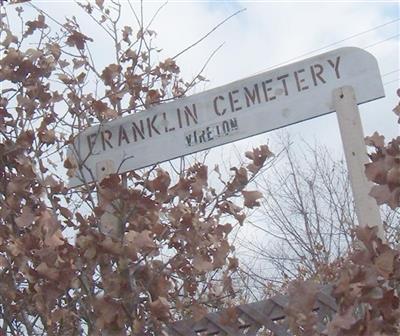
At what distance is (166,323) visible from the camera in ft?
7.66

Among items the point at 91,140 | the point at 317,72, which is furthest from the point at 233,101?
the point at 91,140

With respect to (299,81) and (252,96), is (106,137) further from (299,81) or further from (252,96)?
(299,81)

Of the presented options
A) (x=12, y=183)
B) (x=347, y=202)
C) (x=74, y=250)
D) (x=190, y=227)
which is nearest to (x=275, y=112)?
(x=190, y=227)

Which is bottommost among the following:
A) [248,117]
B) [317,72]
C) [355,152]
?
[355,152]

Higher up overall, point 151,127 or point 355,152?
point 151,127

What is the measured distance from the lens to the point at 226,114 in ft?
8.50

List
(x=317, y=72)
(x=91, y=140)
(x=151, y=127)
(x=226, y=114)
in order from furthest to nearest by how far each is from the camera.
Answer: (x=91, y=140) → (x=151, y=127) → (x=226, y=114) → (x=317, y=72)

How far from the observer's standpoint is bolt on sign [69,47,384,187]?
2.42 m

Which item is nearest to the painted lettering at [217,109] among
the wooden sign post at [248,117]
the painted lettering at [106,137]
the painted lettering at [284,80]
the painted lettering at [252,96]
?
the wooden sign post at [248,117]

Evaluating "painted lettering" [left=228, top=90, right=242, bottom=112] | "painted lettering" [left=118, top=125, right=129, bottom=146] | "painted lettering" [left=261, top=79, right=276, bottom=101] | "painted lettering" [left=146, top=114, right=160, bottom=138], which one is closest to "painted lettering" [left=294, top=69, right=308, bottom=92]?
"painted lettering" [left=261, top=79, right=276, bottom=101]

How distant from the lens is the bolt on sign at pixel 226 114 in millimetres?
2424

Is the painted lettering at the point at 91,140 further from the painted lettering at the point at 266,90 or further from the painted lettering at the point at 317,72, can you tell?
the painted lettering at the point at 317,72

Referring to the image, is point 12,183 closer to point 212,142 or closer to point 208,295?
point 212,142

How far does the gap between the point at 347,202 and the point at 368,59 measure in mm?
6372
